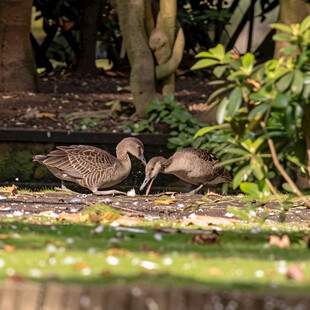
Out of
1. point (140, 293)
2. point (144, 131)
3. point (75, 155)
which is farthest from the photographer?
point (144, 131)

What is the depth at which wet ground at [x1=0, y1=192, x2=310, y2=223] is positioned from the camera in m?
9.65

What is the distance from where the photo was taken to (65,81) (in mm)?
20547

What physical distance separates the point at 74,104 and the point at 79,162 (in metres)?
5.51

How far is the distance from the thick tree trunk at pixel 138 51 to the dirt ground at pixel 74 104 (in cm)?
35

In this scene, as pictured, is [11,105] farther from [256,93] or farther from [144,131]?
[256,93]

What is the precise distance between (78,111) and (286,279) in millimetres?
11681

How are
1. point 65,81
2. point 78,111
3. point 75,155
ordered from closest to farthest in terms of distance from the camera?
1. point 75,155
2. point 78,111
3. point 65,81

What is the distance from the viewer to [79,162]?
11.8 m

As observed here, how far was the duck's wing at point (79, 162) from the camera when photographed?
11766mm

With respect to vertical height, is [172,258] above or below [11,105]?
above

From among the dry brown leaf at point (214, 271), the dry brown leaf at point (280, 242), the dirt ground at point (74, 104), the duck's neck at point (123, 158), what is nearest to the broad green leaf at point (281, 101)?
the dry brown leaf at point (280, 242)

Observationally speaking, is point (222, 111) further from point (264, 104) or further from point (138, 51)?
point (138, 51)

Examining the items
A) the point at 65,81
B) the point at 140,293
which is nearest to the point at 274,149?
the point at 140,293

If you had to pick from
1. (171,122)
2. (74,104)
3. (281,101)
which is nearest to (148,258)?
(281,101)
